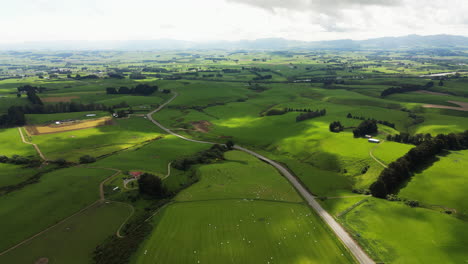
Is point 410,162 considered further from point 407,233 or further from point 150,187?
point 150,187

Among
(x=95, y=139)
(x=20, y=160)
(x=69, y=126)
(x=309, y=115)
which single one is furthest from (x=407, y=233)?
(x=69, y=126)

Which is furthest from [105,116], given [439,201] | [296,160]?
[439,201]

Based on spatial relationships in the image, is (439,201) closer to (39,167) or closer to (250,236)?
(250,236)

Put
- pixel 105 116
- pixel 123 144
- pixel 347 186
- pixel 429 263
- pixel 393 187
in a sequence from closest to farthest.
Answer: pixel 429 263 → pixel 393 187 → pixel 347 186 → pixel 123 144 → pixel 105 116

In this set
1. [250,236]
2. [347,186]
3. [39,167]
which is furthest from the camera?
[39,167]

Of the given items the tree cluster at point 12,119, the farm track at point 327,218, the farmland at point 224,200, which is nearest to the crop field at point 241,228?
the farmland at point 224,200

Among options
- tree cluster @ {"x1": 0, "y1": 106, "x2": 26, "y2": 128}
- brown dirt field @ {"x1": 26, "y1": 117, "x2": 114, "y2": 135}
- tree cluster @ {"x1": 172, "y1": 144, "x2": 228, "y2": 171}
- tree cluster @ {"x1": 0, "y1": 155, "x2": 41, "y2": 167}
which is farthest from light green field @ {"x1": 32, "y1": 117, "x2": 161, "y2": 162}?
tree cluster @ {"x1": 172, "y1": 144, "x2": 228, "y2": 171}
